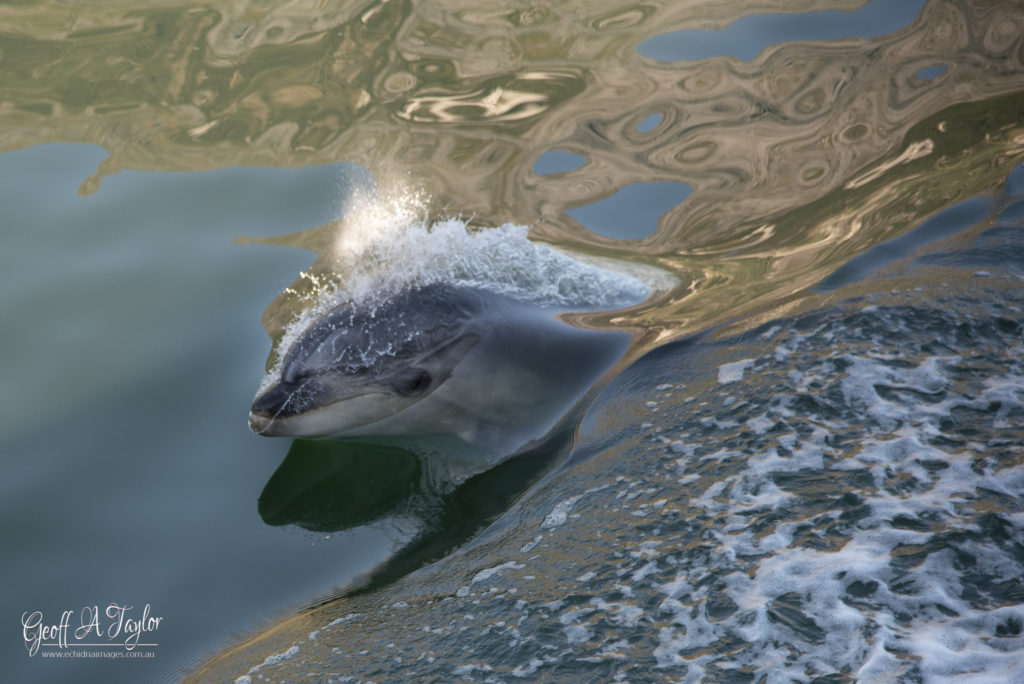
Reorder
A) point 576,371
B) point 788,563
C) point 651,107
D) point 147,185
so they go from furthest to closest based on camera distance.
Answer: point 651,107
point 147,185
point 576,371
point 788,563

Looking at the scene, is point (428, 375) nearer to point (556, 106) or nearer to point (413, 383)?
point (413, 383)

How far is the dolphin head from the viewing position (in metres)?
3.42

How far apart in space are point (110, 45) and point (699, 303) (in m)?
4.81

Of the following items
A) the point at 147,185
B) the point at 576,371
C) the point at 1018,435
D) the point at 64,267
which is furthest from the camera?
the point at 147,185

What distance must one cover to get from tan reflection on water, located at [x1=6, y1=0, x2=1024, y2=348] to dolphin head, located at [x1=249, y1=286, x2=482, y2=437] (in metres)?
1.38

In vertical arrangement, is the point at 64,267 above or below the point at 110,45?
below

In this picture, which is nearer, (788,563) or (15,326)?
(788,563)

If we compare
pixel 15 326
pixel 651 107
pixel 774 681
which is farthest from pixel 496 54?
pixel 774 681

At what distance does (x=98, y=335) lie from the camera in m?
4.34

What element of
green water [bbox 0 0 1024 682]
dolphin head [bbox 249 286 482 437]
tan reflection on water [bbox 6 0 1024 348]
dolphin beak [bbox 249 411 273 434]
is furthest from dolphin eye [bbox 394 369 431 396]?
tan reflection on water [bbox 6 0 1024 348]

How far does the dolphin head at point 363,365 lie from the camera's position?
11.2 feet

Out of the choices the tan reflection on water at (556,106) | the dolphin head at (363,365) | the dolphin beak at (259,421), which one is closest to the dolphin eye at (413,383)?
the dolphin head at (363,365)

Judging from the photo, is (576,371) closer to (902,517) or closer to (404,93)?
(902,517)

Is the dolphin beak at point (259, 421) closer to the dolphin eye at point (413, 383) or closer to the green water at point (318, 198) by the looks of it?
the green water at point (318, 198)
